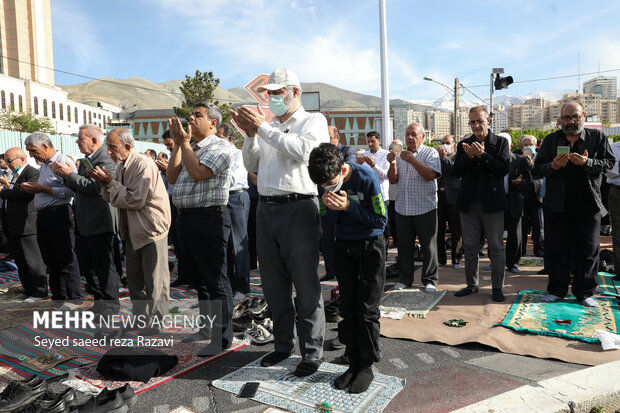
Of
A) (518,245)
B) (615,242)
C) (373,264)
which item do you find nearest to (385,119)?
(518,245)

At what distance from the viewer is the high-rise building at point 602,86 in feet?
381

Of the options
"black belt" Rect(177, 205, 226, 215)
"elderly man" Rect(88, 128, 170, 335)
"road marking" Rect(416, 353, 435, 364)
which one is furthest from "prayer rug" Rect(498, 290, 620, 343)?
"elderly man" Rect(88, 128, 170, 335)

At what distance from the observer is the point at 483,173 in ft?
17.4

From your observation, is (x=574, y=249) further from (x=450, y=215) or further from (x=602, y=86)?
(x=602, y=86)

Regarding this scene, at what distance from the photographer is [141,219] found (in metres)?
4.30

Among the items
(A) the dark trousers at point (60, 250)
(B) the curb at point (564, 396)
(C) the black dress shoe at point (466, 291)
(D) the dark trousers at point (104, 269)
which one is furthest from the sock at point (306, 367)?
(A) the dark trousers at point (60, 250)

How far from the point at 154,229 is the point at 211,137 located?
1.05 meters

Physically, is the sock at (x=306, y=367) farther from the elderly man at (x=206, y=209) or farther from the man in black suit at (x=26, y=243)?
the man in black suit at (x=26, y=243)

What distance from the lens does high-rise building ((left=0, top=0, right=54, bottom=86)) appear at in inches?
3413

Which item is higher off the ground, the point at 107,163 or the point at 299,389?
the point at 107,163

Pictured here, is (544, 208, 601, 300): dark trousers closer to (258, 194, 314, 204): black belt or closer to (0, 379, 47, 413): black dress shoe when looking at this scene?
(258, 194, 314, 204): black belt

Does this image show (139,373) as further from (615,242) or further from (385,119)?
(385,119)

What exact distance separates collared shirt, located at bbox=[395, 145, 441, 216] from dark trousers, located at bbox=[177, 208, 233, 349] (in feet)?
8.94

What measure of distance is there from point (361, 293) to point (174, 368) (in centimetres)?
165
